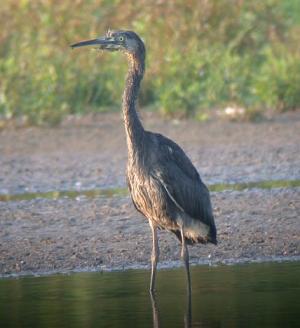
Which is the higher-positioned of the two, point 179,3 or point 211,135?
point 179,3

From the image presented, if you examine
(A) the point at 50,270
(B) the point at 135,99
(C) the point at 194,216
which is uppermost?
(B) the point at 135,99

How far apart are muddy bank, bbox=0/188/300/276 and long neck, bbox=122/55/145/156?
124cm

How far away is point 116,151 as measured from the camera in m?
14.1

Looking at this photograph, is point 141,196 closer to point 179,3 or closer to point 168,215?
point 168,215

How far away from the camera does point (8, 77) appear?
52.4 feet

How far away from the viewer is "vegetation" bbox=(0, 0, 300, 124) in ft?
52.0

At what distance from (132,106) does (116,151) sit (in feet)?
17.8

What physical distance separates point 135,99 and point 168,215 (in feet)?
3.00

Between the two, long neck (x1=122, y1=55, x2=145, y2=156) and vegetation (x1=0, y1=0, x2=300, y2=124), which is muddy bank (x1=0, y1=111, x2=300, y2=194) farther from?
long neck (x1=122, y1=55, x2=145, y2=156)

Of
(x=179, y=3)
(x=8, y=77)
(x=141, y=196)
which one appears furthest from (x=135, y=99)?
(x=179, y=3)

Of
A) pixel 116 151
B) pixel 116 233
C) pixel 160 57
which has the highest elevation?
pixel 160 57

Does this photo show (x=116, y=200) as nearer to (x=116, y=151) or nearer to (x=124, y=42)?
(x=116, y=151)

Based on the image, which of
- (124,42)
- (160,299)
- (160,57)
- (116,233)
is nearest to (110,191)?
(116,233)

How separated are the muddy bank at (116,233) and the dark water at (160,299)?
413 mm
